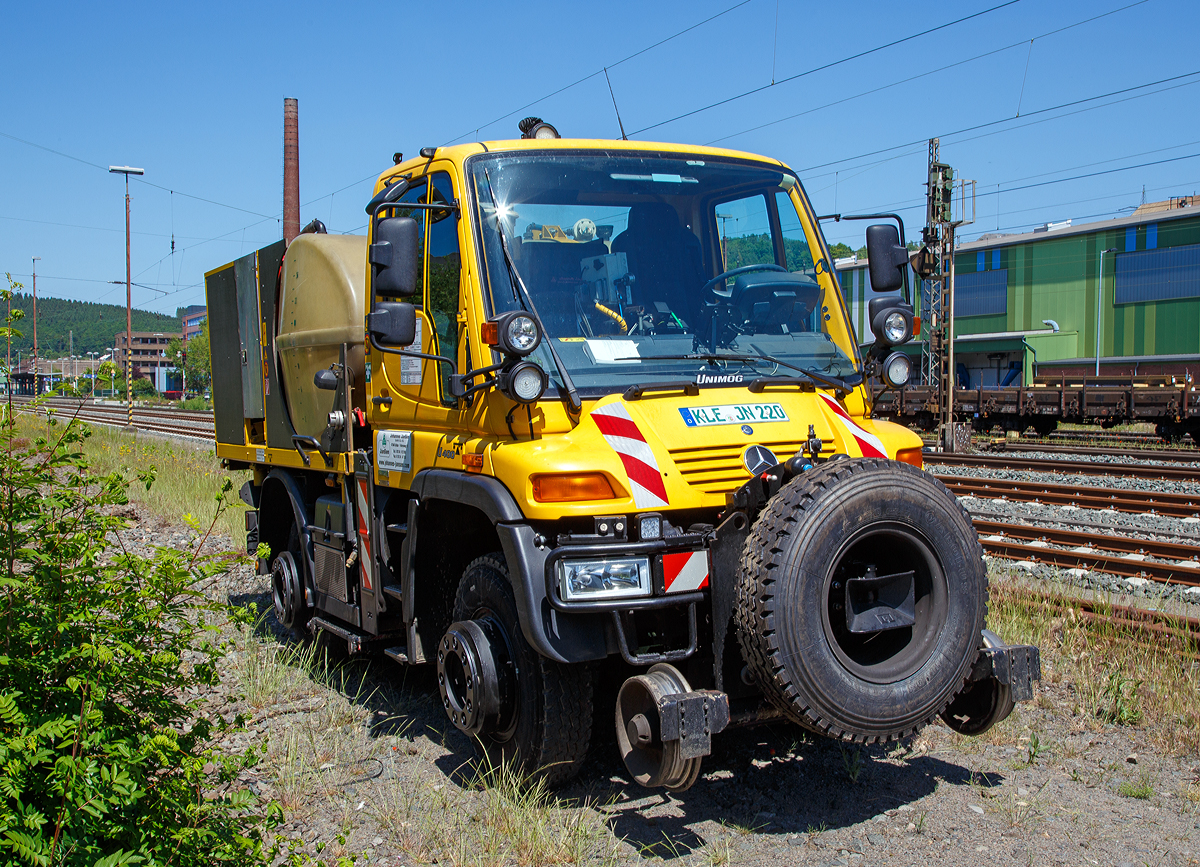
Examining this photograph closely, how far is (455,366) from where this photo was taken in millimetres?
4441

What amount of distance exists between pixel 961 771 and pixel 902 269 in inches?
97.4

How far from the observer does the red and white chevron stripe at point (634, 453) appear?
3838mm

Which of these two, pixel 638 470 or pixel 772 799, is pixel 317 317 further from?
pixel 772 799

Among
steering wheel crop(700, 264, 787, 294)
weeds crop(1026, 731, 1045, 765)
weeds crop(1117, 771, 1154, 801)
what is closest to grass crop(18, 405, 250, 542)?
steering wheel crop(700, 264, 787, 294)

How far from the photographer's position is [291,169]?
18.6 metres

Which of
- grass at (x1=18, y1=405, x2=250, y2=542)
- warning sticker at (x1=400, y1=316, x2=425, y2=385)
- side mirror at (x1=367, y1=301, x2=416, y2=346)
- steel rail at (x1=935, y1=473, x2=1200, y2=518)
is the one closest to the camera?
side mirror at (x1=367, y1=301, x2=416, y2=346)

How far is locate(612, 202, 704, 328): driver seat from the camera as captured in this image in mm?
4691

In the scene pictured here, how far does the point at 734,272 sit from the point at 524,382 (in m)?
1.55

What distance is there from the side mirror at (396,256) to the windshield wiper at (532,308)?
1.35 feet

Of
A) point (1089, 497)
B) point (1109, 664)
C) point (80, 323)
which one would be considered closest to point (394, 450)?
point (1109, 664)

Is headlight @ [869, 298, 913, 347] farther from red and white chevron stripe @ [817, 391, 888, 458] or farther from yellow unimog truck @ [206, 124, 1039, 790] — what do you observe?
red and white chevron stripe @ [817, 391, 888, 458]

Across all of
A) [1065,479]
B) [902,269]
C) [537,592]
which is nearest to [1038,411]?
[1065,479]

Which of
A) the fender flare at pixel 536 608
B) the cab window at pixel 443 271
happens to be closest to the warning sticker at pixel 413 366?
the cab window at pixel 443 271

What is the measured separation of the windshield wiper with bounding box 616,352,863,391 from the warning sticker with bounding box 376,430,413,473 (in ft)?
4.30
